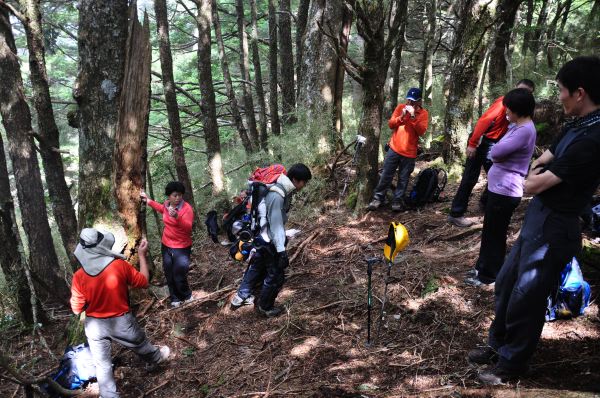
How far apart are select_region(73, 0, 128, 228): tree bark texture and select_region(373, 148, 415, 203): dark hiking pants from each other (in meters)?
4.59

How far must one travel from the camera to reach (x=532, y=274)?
2871 millimetres

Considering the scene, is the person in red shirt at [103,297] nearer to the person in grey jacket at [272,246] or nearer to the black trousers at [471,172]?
the person in grey jacket at [272,246]

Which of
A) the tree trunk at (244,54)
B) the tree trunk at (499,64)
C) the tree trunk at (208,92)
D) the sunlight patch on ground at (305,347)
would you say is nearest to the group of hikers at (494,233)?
the sunlight patch on ground at (305,347)

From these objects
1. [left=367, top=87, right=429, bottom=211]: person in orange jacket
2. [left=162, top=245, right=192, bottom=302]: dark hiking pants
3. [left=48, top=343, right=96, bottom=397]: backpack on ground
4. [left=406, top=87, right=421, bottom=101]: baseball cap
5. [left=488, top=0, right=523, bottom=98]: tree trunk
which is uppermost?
[left=488, top=0, right=523, bottom=98]: tree trunk

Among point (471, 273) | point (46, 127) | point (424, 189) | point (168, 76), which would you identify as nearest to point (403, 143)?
point (424, 189)

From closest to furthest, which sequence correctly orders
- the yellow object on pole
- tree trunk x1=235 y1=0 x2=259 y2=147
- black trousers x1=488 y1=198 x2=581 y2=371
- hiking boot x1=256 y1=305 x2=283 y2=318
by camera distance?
black trousers x1=488 y1=198 x2=581 y2=371, the yellow object on pole, hiking boot x1=256 y1=305 x2=283 y2=318, tree trunk x1=235 y1=0 x2=259 y2=147

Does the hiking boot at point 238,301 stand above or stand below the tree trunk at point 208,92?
below

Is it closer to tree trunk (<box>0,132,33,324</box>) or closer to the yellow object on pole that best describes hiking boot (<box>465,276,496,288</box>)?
the yellow object on pole

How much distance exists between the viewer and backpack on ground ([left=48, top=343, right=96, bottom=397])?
4.33 meters

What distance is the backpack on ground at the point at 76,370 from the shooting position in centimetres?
433

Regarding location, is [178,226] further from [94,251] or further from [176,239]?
[94,251]

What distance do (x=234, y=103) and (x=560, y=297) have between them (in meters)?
11.2

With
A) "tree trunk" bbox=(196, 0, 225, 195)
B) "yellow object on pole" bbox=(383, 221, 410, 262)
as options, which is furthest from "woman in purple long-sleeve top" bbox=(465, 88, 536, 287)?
"tree trunk" bbox=(196, 0, 225, 195)

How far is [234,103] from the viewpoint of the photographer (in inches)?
511
